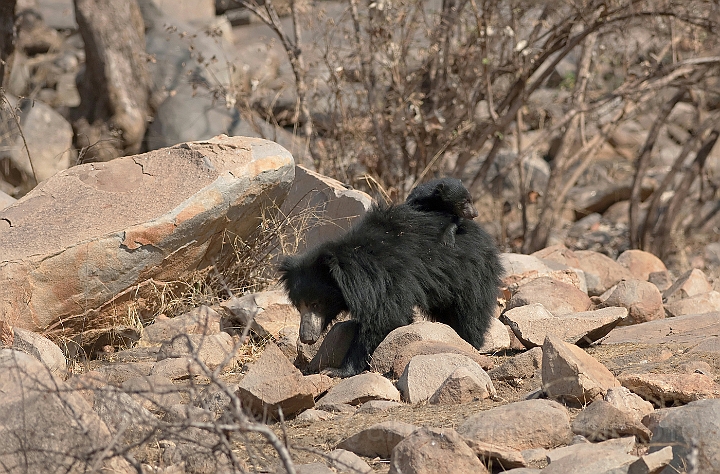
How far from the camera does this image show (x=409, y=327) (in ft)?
14.7

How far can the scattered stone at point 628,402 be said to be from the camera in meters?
3.41

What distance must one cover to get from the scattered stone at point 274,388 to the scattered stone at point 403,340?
71cm

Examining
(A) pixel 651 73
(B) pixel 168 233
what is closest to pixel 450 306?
(B) pixel 168 233

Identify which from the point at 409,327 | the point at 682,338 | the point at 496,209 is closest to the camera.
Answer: the point at 409,327

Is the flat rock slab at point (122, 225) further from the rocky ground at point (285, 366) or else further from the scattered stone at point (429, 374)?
→ the scattered stone at point (429, 374)

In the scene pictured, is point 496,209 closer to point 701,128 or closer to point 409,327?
point 701,128

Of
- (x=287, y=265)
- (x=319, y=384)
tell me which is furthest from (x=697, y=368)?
(x=287, y=265)

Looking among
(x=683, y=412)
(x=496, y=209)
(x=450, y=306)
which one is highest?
(x=683, y=412)

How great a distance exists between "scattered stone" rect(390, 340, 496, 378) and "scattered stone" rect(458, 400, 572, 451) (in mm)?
949

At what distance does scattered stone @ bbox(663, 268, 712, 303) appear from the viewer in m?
6.18

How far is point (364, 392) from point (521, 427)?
2.88 ft

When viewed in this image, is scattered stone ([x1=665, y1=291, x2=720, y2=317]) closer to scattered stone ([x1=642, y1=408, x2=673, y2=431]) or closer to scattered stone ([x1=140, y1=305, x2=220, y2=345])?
scattered stone ([x1=642, y1=408, x2=673, y2=431])

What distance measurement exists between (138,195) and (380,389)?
6.93 ft

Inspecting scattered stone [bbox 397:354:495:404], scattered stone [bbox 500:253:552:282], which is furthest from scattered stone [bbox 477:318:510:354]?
A: scattered stone [bbox 397:354:495:404]
